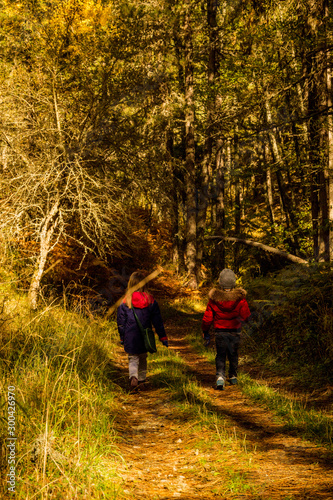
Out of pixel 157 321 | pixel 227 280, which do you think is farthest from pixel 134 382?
pixel 227 280

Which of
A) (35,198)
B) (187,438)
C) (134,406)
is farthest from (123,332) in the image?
(35,198)

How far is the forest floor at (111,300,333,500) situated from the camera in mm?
3287

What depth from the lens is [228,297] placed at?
6.70 m

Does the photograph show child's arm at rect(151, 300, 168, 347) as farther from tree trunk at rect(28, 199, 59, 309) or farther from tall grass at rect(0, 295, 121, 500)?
tree trunk at rect(28, 199, 59, 309)

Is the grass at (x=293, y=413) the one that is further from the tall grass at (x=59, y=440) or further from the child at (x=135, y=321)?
the tall grass at (x=59, y=440)

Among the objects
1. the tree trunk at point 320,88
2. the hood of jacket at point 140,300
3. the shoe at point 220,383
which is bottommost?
the shoe at point 220,383


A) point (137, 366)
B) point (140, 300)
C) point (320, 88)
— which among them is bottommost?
point (137, 366)

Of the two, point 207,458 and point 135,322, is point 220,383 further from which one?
point 207,458

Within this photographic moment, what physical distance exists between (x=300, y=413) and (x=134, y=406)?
2.08 meters

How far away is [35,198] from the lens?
10469 millimetres

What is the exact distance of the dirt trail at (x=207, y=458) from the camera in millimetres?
3279

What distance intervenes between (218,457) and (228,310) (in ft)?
9.78

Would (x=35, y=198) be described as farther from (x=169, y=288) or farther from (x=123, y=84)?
(x=169, y=288)

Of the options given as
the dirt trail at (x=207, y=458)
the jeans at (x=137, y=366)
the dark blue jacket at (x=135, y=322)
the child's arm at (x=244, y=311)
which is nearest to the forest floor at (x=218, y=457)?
the dirt trail at (x=207, y=458)
